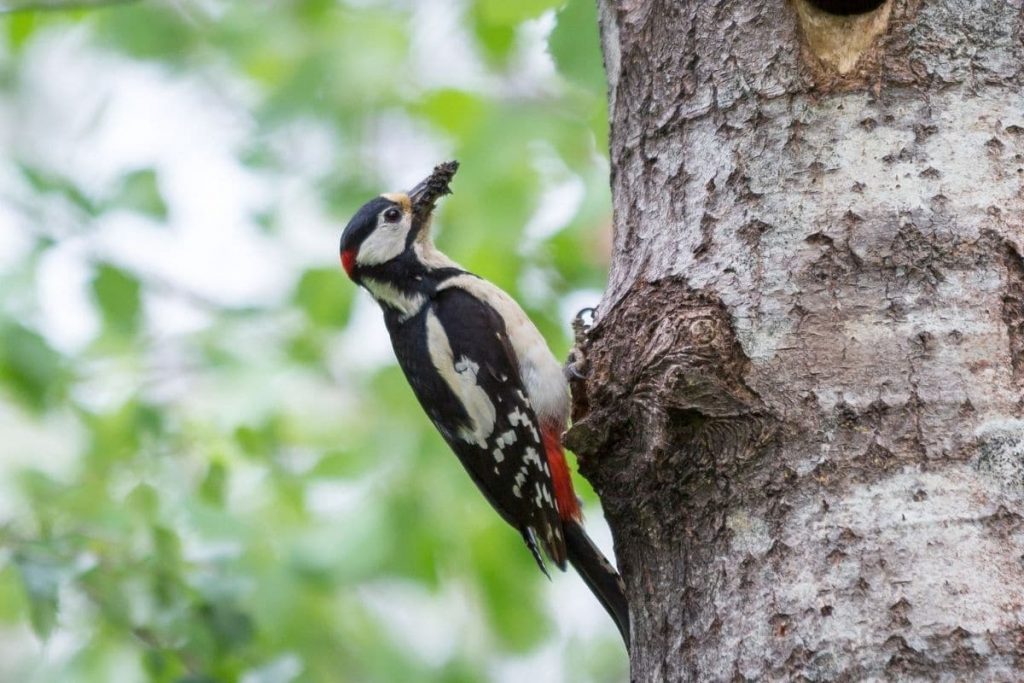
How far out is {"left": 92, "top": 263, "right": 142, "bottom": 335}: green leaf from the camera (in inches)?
159

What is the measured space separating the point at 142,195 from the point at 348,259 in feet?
2.61

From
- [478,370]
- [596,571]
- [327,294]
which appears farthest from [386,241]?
[596,571]

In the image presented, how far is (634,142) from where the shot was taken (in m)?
2.23

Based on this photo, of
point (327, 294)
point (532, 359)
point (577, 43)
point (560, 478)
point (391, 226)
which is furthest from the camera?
point (327, 294)

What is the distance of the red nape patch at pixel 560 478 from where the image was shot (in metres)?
3.26

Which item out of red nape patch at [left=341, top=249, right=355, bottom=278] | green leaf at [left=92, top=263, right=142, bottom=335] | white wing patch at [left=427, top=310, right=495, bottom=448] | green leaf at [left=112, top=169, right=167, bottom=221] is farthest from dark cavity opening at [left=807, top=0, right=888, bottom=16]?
green leaf at [left=92, top=263, right=142, bottom=335]

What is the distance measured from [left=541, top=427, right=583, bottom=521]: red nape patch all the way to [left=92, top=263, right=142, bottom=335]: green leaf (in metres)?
1.59

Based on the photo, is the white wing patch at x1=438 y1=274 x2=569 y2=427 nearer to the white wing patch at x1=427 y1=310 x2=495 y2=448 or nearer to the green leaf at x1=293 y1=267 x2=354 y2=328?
the white wing patch at x1=427 y1=310 x2=495 y2=448

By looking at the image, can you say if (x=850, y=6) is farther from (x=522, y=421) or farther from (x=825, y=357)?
(x=522, y=421)

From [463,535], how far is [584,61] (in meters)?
2.23

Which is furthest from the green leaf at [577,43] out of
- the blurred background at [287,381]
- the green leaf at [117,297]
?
the green leaf at [117,297]

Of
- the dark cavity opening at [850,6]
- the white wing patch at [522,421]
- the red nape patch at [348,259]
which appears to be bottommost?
the dark cavity opening at [850,6]

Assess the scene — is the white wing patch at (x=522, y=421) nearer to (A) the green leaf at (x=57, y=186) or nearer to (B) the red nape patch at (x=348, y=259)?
(B) the red nape patch at (x=348, y=259)

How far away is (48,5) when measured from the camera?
2.96m
